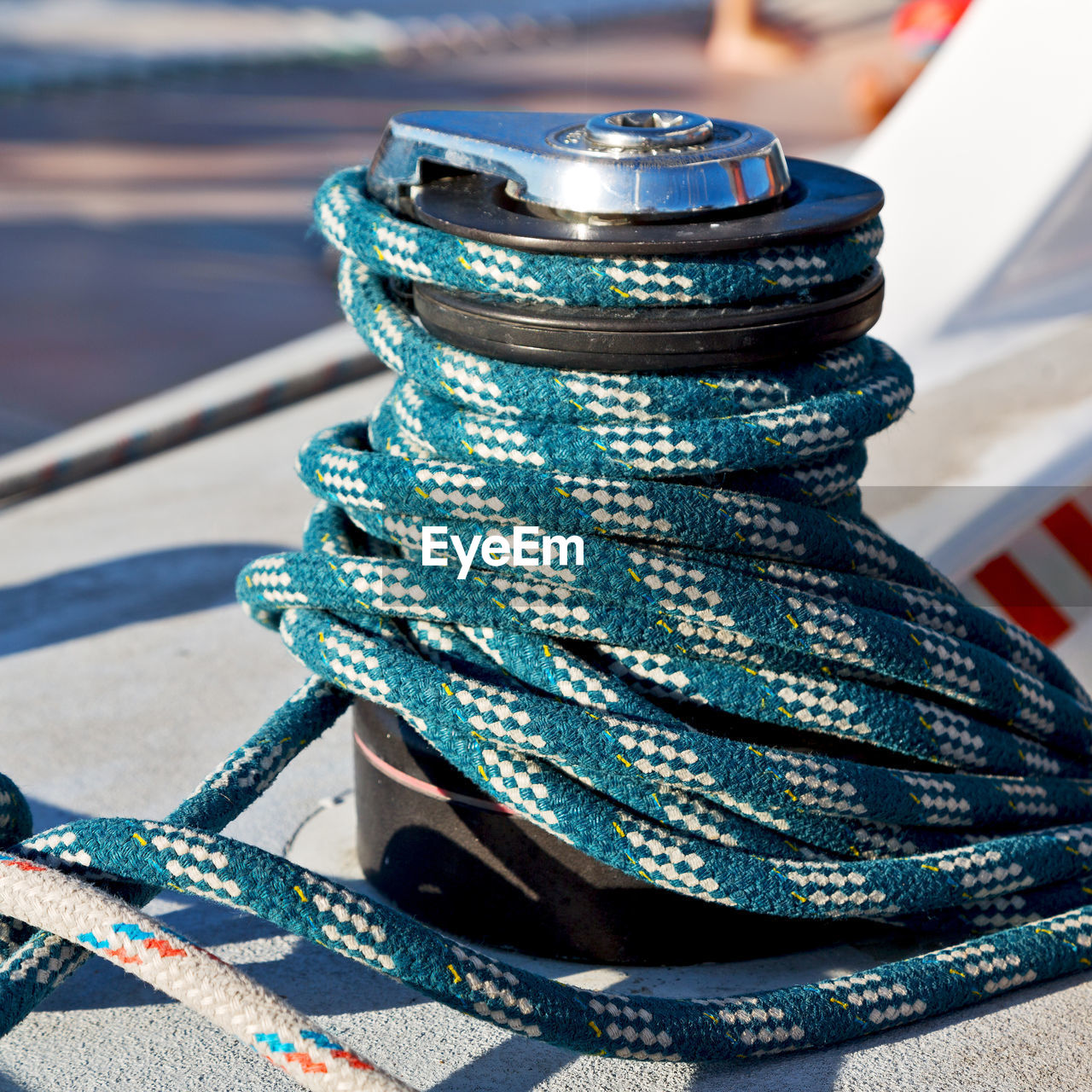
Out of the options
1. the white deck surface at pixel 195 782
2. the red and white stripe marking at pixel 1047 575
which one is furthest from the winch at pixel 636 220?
the red and white stripe marking at pixel 1047 575

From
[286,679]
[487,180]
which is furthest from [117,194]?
[487,180]

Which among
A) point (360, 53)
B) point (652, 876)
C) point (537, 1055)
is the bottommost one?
point (360, 53)

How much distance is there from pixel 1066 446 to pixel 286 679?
38.9 inches

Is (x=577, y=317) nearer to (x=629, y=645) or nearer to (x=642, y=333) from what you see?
(x=642, y=333)

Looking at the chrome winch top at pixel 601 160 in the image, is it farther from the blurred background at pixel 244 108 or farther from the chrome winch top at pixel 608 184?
the blurred background at pixel 244 108

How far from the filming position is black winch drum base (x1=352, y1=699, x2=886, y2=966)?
106 centimetres

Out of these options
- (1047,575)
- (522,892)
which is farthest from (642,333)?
(1047,575)

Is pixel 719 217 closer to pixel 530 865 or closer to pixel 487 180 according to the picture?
pixel 487 180

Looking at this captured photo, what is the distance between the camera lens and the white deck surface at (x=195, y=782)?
3.23ft

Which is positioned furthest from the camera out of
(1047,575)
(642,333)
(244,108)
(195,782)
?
(244,108)

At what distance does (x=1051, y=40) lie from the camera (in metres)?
2.03

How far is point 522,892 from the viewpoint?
3.55 feet

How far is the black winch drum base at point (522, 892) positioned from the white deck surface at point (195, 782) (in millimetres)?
19

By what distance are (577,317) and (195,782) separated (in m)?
0.62
